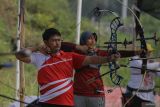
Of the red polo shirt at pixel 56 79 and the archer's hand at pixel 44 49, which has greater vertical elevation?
the archer's hand at pixel 44 49

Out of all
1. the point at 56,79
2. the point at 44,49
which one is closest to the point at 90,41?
the point at 44,49

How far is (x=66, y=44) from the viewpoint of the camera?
6.98 metres

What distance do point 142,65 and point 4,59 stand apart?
6.39 metres

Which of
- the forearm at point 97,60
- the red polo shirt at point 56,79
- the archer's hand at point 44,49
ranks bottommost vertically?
the red polo shirt at point 56,79

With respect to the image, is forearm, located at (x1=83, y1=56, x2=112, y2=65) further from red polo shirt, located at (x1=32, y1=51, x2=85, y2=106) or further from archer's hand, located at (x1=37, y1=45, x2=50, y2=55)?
archer's hand, located at (x1=37, y1=45, x2=50, y2=55)

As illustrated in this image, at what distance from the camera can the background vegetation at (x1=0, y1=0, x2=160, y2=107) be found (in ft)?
38.0

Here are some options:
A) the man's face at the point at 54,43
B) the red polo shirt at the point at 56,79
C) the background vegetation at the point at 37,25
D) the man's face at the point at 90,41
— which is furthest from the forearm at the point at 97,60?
the background vegetation at the point at 37,25

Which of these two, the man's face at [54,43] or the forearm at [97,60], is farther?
the man's face at [54,43]

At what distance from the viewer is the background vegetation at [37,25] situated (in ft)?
38.0

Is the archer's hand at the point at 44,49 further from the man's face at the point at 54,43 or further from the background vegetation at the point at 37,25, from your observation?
the background vegetation at the point at 37,25

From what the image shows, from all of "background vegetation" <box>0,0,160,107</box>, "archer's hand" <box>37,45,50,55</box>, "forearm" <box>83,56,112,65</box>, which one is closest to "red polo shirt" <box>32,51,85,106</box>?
"archer's hand" <box>37,45,50,55</box>

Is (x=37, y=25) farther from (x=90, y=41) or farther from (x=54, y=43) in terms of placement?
(x=54, y=43)

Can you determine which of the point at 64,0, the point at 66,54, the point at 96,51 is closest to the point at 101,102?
the point at 96,51

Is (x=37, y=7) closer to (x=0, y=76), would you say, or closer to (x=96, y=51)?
(x=0, y=76)
